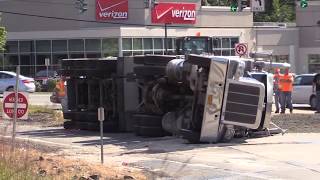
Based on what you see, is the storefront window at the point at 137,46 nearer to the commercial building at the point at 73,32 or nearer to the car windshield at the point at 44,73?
the commercial building at the point at 73,32

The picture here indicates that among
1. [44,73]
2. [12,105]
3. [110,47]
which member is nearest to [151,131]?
[12,105]

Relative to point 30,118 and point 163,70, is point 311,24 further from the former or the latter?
point 163,70

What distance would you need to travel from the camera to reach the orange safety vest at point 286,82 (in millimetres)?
24891

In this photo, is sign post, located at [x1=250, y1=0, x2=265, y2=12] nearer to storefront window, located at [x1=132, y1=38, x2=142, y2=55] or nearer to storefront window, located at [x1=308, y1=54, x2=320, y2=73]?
storefront window, located at [x1=132, y1=38, x2=142, y2=55]

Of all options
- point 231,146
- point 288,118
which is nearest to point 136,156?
point 231,146

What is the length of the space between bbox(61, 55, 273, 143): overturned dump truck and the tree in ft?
242

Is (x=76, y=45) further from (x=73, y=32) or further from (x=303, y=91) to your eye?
(x=303, y=91)

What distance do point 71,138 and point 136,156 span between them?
4.14 m

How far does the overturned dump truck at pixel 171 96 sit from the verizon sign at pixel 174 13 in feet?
117

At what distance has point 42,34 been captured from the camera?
54.7 meters

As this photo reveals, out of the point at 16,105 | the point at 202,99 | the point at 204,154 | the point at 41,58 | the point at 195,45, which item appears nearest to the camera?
the point at 16,105

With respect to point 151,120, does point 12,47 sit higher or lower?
higher

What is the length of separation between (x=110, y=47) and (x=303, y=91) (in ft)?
85.7

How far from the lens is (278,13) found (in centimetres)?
9269
